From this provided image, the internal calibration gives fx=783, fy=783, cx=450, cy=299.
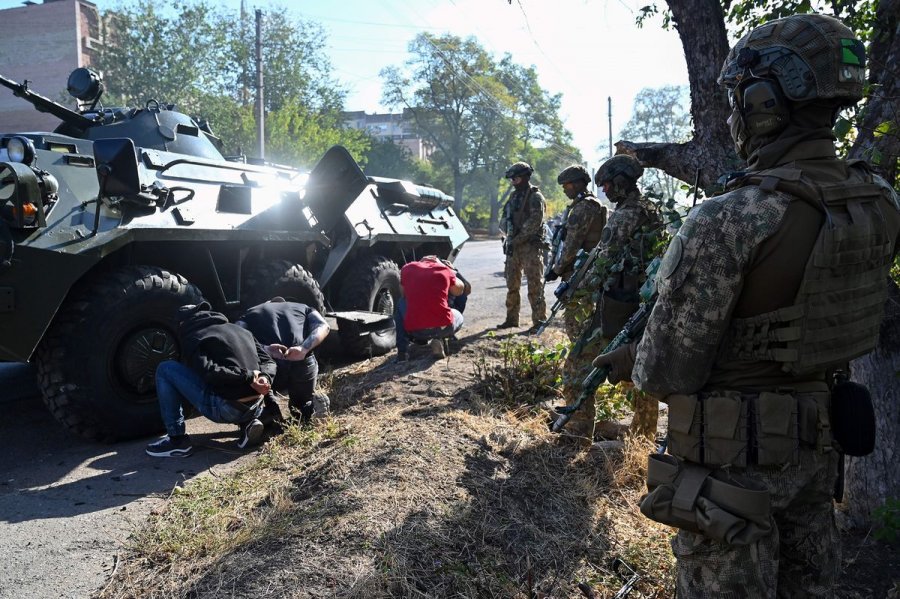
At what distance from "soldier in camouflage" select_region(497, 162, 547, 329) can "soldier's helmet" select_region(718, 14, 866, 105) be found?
6.20 meters

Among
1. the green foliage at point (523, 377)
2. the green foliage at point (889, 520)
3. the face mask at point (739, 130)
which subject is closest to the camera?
the face mask at point (739, 130)

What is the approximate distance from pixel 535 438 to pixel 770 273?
110 inches

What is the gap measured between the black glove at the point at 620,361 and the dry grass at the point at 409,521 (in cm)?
101

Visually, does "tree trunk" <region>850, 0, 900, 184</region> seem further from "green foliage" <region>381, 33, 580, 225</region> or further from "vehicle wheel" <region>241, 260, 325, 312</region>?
→ "green foliage" <region>381, 33, 580, 225</region>

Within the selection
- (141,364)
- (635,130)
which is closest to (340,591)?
(141,364)

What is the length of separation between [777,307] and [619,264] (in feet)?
6.16

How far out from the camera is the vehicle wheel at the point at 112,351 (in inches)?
185

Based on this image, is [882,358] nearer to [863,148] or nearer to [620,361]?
[863,148]

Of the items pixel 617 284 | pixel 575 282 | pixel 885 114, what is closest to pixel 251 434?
pixel 575 282

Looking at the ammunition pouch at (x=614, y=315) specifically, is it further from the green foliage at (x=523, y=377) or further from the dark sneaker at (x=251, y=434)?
the dark sneaker at (x=251, y=434)

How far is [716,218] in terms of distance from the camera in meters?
2.02

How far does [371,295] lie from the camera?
770 centimetres

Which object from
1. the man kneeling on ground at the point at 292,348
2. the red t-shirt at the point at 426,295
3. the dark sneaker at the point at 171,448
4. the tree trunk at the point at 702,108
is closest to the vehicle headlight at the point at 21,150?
the man kneeling on ground at the point at 292,348

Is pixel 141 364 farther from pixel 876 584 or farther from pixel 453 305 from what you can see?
pixel 876 584
